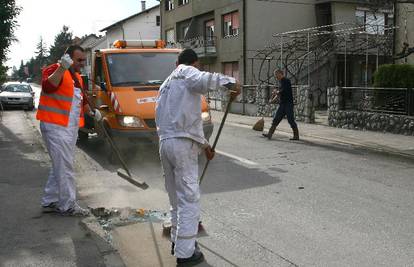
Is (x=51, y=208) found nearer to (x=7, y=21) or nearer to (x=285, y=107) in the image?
(x=285, y=107)

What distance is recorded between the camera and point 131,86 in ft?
33.0

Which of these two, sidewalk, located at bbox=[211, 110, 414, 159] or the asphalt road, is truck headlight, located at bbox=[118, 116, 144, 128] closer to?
the asphalt road

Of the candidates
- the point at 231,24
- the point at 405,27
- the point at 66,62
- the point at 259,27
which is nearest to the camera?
the point at 66,62

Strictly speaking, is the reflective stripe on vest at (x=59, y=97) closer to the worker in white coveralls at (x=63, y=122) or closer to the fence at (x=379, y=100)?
the worker in white coveralls at (x=63, y=122)

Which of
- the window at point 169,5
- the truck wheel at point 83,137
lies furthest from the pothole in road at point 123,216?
the window at point 169,5

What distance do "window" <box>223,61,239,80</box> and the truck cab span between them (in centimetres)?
2051

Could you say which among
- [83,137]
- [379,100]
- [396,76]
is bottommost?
[83,137]

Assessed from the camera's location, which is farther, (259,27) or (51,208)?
(259,27)

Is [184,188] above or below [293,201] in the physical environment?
above

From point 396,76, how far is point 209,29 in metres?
21.3

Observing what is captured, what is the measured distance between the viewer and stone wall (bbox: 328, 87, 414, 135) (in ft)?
46.6

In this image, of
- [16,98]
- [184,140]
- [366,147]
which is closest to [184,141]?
[184,140]

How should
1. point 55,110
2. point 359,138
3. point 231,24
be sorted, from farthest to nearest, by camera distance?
1. point 231,24
2. point 359,138
3. point 55,110

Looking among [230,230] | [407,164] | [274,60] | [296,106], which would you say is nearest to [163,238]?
[230,230]
